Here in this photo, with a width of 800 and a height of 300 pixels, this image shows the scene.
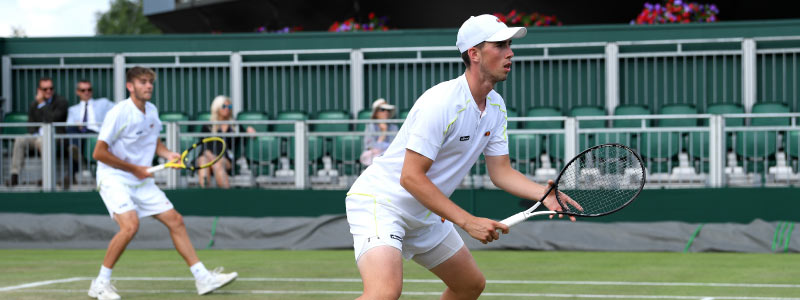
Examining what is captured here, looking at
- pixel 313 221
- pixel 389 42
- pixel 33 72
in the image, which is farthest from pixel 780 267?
pixel 33 72

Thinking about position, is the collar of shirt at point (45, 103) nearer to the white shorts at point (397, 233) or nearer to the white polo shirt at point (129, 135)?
the white polo shirt at point (129, 135)

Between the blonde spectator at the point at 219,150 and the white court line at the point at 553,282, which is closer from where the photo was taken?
the white court line at the point at 553,282

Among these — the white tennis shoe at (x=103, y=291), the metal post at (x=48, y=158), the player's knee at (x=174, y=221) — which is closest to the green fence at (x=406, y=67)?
the metal post at (x=48, y=158)

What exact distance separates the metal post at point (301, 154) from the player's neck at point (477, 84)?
8.54m

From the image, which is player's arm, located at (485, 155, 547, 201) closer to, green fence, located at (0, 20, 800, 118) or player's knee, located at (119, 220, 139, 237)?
player's knee, located at (119, 220, 139, 237)

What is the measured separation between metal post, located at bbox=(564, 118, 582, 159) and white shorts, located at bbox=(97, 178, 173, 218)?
5.47 meters

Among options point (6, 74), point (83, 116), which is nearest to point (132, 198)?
point (83, 116)

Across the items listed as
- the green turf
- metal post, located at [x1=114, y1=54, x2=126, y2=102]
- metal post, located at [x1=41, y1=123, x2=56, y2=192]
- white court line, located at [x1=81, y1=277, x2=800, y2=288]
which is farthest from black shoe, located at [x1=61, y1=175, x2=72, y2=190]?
white court line, located at [x1=81, y1=277, x2=800, y2=288]

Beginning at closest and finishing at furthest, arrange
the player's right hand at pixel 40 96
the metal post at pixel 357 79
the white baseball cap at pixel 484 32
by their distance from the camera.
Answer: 1. the white baseball cap at pixel 484 32
2. the player's right hand at pixel 40 96
3. the metal post at pixel 357 79

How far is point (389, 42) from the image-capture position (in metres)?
16.4

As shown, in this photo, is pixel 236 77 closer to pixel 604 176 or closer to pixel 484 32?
pixel 604 176

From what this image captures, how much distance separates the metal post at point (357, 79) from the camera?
53.9 ft

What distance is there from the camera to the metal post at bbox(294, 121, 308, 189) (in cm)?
1307

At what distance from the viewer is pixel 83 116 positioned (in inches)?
565
